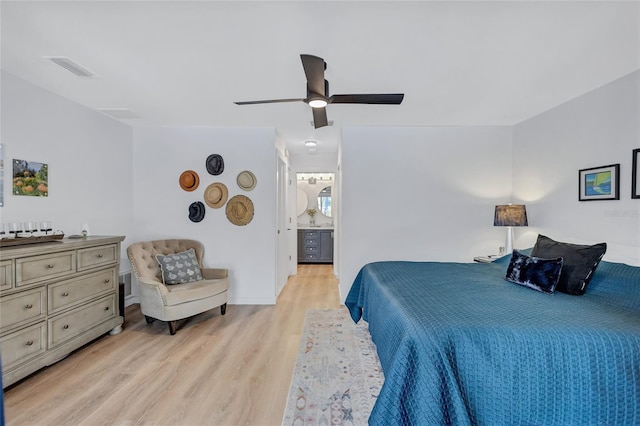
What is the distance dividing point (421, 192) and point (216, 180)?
9.05ft

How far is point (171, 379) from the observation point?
2420 mm

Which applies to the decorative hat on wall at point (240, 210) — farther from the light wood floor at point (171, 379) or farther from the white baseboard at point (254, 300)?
the light wood floor at point (171, 379)

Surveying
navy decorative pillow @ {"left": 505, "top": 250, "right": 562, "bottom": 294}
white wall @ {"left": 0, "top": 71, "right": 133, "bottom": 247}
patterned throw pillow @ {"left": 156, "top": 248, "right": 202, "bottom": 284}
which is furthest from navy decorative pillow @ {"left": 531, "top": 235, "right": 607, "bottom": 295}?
white wall @ {"left": 0, "top": 71, "right": 133, "bottom": 247}

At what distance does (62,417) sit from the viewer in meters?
1.98

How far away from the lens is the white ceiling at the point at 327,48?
1.79 m

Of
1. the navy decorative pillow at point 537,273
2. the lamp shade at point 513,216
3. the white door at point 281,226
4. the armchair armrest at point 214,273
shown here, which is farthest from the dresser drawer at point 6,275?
the lamp shade at point 513,216

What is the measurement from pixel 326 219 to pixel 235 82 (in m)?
5.29

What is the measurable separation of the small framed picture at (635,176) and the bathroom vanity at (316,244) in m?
5.35

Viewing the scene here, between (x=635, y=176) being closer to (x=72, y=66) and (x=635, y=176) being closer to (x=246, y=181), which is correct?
(x=246, y=181)

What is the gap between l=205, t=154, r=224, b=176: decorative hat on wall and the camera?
13.8ft

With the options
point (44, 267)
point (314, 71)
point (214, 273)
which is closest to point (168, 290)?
point (214, 273)

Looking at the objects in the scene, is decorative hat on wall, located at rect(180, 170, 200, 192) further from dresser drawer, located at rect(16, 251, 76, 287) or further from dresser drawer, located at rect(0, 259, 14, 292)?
dresser drawer, located at rect(0, 259, 14, 292)

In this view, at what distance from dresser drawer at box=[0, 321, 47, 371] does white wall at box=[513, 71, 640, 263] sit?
466 cm

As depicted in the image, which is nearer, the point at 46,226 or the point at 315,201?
the point at 46,226
